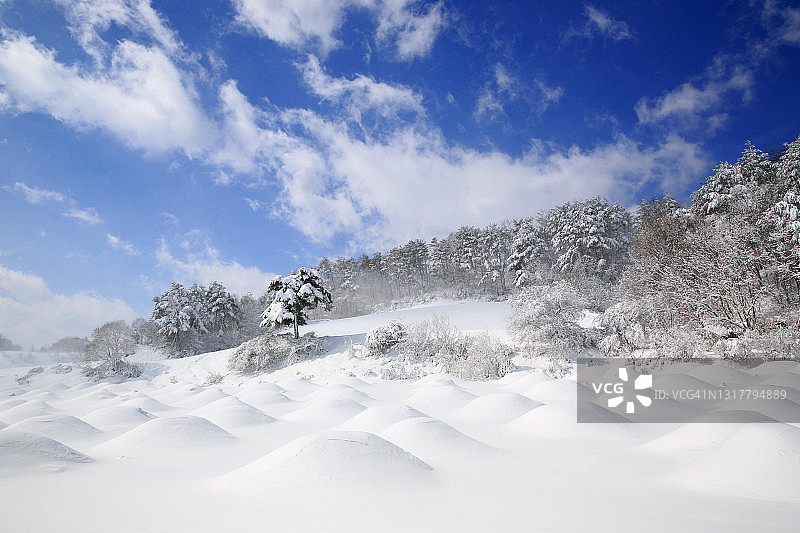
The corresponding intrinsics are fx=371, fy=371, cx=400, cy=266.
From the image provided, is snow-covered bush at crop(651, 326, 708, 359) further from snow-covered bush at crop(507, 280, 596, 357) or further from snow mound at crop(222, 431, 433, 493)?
snow mound at crop(222, 431, 433, 493)

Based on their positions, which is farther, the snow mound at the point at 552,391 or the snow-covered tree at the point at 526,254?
the snow-covered tree at the point at 526,254

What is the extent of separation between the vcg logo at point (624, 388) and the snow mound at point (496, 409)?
2105mm

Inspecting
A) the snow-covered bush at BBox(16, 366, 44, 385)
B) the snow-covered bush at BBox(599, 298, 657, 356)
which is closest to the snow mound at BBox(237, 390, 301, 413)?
the snow-covered bush at BBox(599, 298, 657, 356)

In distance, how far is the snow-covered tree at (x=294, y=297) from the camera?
2289cm

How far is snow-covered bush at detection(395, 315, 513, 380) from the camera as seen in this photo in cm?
1575

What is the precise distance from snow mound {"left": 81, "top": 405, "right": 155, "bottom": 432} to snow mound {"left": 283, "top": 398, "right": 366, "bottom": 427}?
3.80m

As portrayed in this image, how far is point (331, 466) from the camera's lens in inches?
163

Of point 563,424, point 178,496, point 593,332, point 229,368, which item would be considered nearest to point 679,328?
point 593,332

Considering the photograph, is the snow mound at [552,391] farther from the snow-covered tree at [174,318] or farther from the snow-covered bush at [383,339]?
the snow-covered tree at [174,318]

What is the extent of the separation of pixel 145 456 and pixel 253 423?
3199 millimetres

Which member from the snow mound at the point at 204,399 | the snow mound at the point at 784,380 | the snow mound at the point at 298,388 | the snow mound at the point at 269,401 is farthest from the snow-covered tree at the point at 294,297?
the snow mound at the point at 784,380

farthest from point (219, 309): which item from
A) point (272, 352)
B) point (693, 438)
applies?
point (693, 438)

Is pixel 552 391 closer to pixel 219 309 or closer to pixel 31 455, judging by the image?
pixel 31 455

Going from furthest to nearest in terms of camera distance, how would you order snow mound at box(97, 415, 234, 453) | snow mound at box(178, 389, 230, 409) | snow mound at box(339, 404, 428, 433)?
snow mound at box(178, 389, 230, 409) < snow mound at box(339, 404, 428, 433) < snow mound at box(97, 415, 234, 453)
